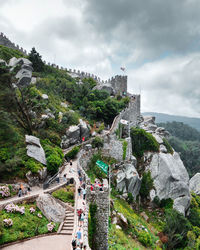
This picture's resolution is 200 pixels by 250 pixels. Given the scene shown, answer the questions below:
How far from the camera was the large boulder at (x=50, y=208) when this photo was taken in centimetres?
1365

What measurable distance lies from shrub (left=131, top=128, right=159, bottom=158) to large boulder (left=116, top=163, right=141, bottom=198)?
583 cm

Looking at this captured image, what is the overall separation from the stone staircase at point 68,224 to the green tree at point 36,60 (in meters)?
42.7

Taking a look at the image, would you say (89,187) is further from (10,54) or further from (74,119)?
(10,54)

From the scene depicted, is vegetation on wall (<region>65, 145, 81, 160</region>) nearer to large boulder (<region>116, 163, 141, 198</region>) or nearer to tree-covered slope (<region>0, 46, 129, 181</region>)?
tree-covered slope (<region>0, 46, 129, 181</region>)

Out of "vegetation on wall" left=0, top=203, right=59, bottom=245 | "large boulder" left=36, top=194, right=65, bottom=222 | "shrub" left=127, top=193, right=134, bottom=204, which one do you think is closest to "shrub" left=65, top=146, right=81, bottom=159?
"shrub" left=127, top=193, right=134, bottom=204

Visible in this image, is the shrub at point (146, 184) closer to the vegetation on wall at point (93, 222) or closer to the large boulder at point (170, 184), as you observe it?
the large boulder at point (170, 184)

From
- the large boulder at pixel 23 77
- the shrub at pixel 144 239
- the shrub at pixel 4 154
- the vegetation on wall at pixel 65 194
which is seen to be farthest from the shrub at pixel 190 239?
A: the large boulder at pixel 23 77

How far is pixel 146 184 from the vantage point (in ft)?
99.2

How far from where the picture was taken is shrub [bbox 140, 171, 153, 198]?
2967 centimetres

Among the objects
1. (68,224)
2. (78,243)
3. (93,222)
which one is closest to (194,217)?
(93,222)

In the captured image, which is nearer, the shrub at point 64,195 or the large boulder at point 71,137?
the shrub at point 64,195

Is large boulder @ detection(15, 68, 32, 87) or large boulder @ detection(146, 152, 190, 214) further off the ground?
large boulder @ detection(15, 68, 32, 87)

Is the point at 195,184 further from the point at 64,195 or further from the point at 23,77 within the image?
the point at 23,77

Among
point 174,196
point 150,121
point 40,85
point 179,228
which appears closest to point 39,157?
point 179,228
